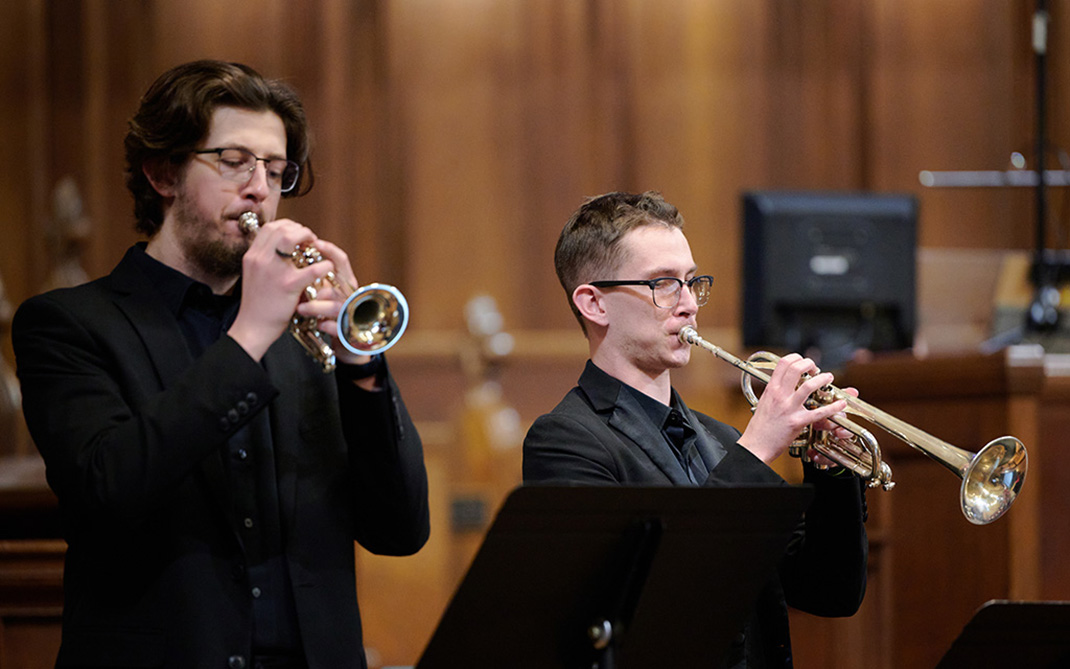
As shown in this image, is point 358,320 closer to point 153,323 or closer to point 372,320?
point 372,320

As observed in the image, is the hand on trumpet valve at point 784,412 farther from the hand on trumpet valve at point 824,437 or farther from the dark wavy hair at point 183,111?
the dark wavy hair at point 183,111

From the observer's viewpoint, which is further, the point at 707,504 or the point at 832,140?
the point at 832,140

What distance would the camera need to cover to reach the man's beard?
2062mm

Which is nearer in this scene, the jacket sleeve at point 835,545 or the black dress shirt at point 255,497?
the black dress shirt at point 255,497

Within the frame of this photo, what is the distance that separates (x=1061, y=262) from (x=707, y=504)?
3.43m

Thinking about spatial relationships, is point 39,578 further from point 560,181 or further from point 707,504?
point 560,181

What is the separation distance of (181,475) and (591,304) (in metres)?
0.86

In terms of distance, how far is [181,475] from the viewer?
5.87 feet

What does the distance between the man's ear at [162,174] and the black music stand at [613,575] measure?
36.9 inches

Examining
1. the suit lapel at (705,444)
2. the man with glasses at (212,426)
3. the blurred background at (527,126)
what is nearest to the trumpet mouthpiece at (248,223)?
the man with glasses at (212,426)

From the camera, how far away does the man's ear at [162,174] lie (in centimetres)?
213

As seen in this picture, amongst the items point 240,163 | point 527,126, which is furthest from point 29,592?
point 527,126

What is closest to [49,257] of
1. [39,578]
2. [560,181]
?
[560,181]

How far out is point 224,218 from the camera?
81.1 inches
